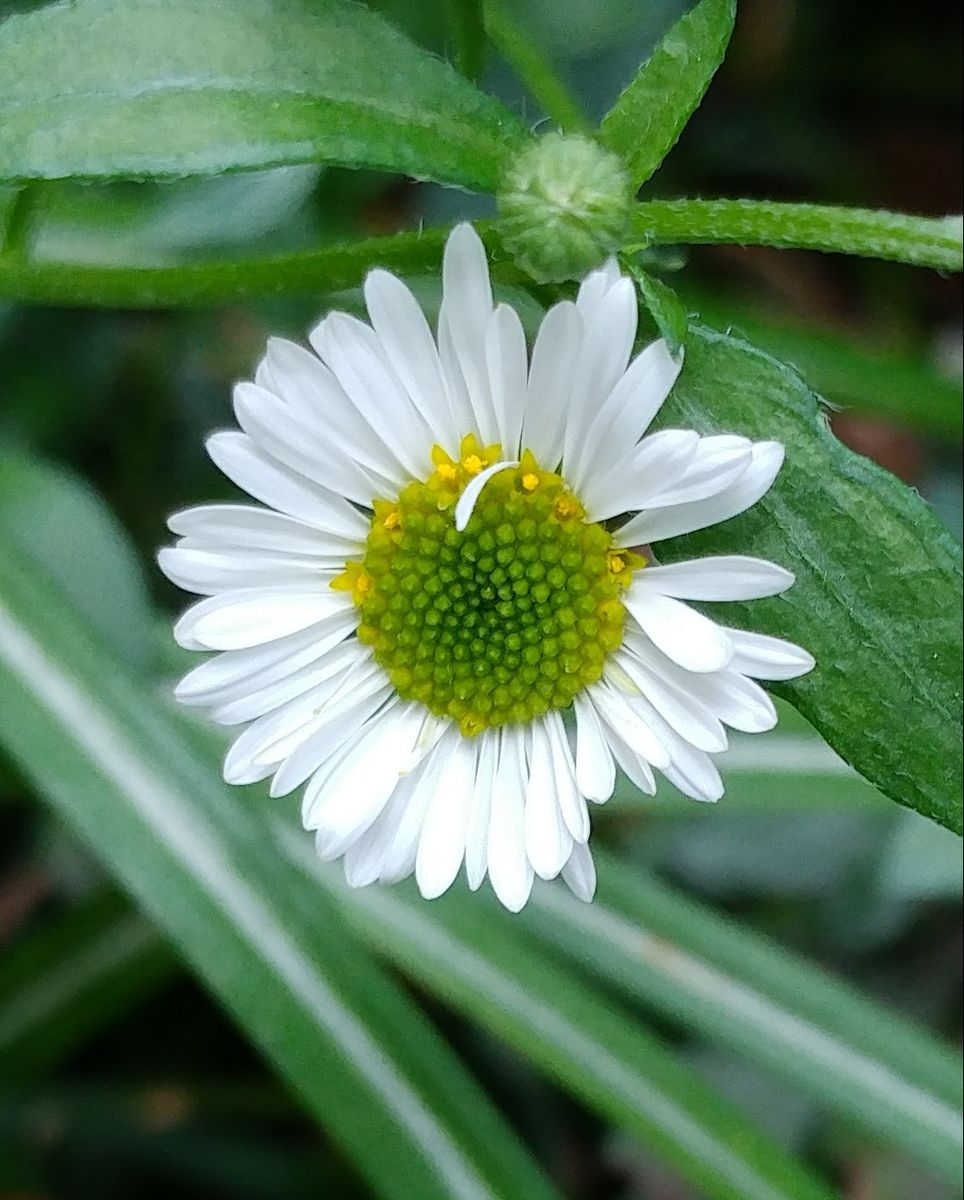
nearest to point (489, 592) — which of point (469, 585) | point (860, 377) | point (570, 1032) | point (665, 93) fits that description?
point (469, 585)

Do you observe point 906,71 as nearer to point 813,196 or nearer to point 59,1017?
point 813,196

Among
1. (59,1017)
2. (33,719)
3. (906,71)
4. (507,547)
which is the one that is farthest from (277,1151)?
(906,71)

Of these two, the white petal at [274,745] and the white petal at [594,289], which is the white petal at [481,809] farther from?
the white petal at [594,289]

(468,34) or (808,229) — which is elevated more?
(468,34)

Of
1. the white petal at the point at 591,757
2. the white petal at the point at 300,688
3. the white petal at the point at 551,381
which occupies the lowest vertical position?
the white petal at the point at 591,757

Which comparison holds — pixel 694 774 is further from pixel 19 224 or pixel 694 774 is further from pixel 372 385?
pixel 19 224

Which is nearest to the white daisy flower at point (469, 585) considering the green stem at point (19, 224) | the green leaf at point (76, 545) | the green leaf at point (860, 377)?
the green stem at point (19, 224)

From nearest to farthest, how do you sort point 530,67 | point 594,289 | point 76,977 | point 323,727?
point 594,289 < point 323,727 < point 530,67 < point 76,977
